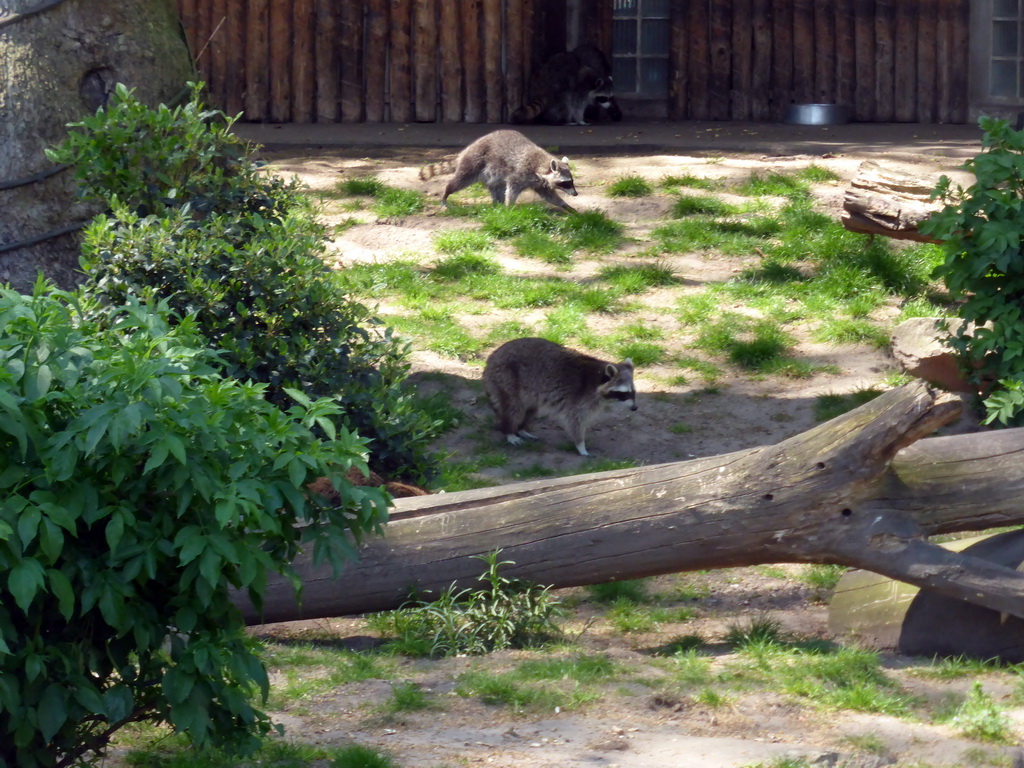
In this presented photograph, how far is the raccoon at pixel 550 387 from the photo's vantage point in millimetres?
8148

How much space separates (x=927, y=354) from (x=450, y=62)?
8603mm

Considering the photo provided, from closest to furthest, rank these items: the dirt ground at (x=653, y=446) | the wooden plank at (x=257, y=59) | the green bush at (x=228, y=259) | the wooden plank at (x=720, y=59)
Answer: the dirt ground at (x=653, y=446)
the green bush at (x=228, y=259)
the wooden plank at (x=257, y=59)
the wooden plank at (x=720, y=59)

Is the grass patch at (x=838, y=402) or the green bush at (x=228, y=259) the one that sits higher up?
the green bush at (x=228, y=259)

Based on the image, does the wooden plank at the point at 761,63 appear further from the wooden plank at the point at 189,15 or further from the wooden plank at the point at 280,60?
the wooden plank at the point at 189,15

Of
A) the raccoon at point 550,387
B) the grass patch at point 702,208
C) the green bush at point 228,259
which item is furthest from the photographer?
the grass patch at point 702,208

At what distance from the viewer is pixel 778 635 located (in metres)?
5.47

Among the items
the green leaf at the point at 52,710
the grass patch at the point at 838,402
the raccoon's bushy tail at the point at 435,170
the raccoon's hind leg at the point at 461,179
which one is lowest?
the grass patch at the point at 838,402

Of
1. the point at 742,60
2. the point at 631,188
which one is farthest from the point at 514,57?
the point at 631,188

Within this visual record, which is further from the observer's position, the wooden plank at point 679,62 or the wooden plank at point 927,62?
the wooden plank at point 679,62

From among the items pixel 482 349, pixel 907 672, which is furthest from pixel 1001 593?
pixel 482 349

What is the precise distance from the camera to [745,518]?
205 inches

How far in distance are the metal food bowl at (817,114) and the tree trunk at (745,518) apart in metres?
10.3

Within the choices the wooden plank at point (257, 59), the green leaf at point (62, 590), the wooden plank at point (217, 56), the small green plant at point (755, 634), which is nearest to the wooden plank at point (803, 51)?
the wooden plank at point (257, 59)

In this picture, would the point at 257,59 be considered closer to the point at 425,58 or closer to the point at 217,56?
the point at 217,56
